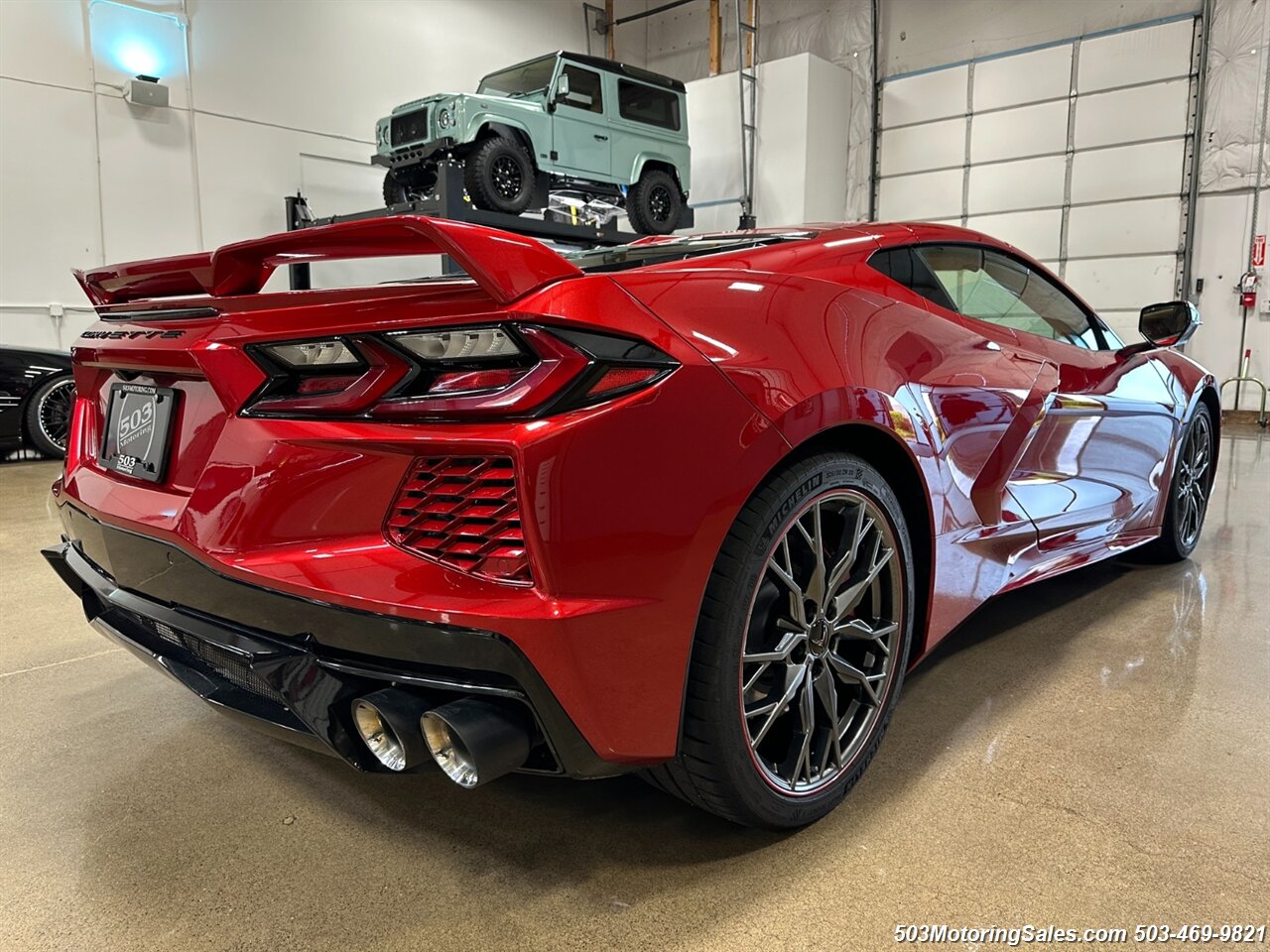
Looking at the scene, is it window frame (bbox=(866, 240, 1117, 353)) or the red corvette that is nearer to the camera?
the red corvette

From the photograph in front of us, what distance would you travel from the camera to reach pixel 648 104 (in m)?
9.53

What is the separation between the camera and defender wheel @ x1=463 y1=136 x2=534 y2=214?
7.46m

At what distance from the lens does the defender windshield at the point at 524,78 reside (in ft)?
27.4

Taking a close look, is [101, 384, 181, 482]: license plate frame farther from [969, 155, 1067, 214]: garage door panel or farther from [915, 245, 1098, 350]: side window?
[969, 155, 1067, 214]: garage door panel

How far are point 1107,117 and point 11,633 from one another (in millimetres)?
11772

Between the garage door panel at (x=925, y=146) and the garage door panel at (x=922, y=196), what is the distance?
128 mm

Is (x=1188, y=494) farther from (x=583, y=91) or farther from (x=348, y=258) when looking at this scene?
(x=583, y=91)

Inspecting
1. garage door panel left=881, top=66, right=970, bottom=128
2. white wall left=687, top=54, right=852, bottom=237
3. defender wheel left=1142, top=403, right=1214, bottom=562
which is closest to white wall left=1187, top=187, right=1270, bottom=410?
garage door panel left=881, top=66, right=970, bottom=128

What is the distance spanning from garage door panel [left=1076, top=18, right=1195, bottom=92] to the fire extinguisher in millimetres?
2450

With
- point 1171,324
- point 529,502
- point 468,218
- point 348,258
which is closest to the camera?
point 529,502

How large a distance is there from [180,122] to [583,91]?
4346 mm

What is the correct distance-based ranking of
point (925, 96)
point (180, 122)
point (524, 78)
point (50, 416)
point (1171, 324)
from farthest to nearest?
point (925, 96) → point (180, 122) → point (524, 78) → point (50, 416) → point (1171, 324)

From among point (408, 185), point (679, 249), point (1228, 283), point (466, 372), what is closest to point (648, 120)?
point (408, 185)

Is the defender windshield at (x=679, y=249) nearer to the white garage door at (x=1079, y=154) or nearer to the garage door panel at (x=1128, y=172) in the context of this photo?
the white garage door at (x=1079, y=154)
